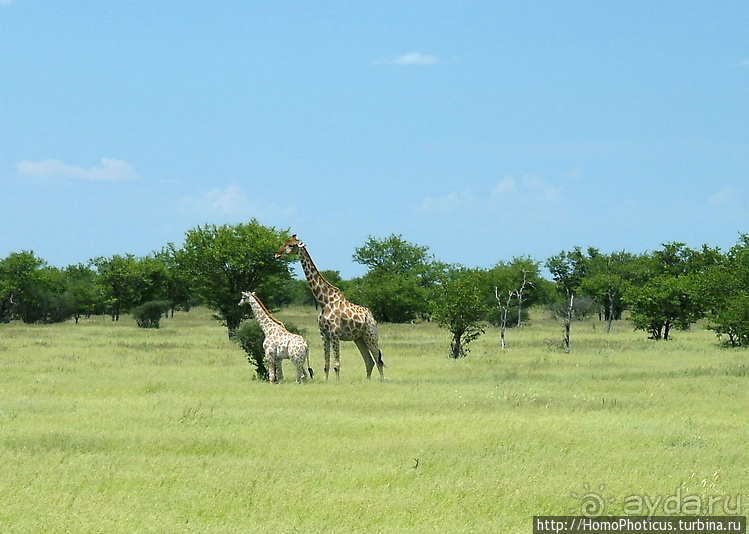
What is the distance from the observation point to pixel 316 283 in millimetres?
27734

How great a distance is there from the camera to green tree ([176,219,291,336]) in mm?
52469

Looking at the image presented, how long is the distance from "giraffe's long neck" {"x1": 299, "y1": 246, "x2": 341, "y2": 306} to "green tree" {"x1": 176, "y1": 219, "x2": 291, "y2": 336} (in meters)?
24.8

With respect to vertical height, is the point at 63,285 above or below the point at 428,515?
above

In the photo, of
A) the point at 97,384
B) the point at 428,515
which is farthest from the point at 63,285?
the point at 428,515

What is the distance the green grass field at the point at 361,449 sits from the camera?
40.0 feet

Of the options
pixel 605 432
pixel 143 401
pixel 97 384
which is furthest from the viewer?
pixel 97 384

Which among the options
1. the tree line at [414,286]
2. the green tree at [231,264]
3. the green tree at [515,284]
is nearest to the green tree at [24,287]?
the tree line at [414,286]

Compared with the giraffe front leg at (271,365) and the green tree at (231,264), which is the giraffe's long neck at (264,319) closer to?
the giraffe front leg at (271,365)

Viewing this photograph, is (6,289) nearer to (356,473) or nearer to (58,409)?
(58,409)

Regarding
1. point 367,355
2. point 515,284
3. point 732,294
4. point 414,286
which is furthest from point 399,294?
point 367,355

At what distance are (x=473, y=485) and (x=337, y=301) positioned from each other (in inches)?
560

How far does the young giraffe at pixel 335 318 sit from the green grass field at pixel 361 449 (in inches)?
41.9

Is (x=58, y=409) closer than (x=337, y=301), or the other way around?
(x=58, y=409)

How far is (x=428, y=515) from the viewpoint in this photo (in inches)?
472
